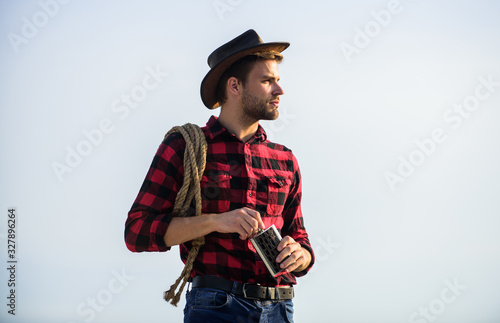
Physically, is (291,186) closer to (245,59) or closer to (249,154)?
(249,154)

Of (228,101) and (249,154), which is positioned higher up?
(228,101)

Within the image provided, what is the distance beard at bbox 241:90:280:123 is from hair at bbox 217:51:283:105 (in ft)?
0.42

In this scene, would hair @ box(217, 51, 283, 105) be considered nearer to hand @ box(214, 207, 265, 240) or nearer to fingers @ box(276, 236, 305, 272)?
hand @ box(214, 207, 265, 240)

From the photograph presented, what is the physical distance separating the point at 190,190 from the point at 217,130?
479mm

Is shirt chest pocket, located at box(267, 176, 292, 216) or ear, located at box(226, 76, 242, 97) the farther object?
ear, located at box(226, 76, 242, 97)

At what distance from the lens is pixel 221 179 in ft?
10.9

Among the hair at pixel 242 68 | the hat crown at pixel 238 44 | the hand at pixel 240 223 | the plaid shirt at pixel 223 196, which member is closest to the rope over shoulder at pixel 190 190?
the plaid shirt at pixel 223 196

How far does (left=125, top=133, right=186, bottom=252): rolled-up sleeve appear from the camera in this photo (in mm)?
3080

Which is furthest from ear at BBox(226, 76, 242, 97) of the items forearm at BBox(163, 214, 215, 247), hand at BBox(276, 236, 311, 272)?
hand at BBox(276, 236, 311, 272)

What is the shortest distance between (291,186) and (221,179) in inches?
23.4

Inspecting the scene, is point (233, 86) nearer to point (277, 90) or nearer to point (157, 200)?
point (277, 90)

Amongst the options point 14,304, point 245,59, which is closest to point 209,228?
point 245,59

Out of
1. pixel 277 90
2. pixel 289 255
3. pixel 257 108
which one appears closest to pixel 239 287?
pixel 289 255

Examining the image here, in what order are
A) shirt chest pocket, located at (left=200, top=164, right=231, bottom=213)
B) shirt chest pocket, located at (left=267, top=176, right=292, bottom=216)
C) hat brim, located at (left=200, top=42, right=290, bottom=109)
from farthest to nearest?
hat brim, located at (left=200, top=42, right=290, bottom=109)
shirt chest pocket, located at (left=267, top=176, right=292, bottom=216)
shirt chest pocket, located at (left=200, top=164, right=231, bottom=213)
